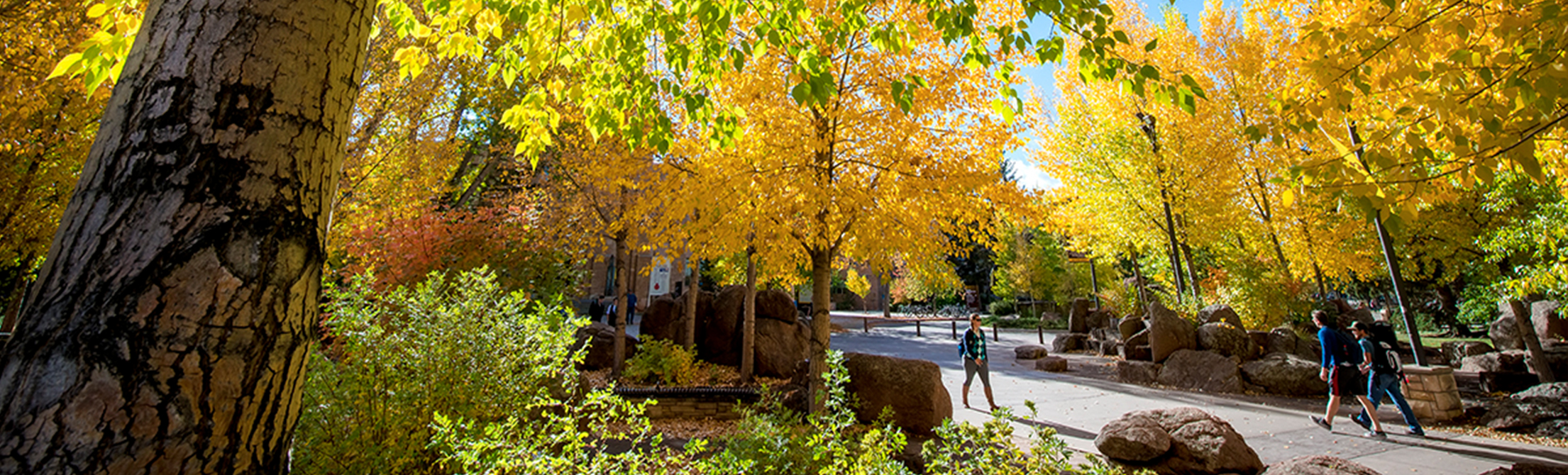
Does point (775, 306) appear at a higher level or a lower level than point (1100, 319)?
A: lower

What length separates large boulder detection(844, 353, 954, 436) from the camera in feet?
23.7

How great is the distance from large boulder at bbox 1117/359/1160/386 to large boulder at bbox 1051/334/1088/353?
630 cm

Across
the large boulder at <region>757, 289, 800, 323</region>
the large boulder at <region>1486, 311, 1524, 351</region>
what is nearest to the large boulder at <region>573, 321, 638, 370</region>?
the large boulder at <region>757, 289, 800, 323</region>

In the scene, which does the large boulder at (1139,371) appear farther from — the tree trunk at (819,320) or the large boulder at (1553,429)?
the tree trunk at (819,320)

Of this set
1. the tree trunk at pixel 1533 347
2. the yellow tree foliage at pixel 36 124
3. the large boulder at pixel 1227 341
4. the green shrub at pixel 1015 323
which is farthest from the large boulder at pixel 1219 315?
the green shrub at pixel 1015 323

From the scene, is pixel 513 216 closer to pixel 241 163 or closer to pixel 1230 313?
→ pixel 241 163

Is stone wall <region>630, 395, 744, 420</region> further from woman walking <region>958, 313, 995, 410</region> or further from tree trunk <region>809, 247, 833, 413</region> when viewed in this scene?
woman walking <region>958, 313, 995, 410</region>

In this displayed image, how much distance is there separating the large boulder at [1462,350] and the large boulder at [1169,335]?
7473 mm

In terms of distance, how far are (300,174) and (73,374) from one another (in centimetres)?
52

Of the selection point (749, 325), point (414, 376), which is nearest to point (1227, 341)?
point (749, 325)

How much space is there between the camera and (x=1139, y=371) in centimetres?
1210

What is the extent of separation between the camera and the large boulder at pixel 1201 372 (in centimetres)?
1070

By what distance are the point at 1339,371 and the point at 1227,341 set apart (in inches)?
169

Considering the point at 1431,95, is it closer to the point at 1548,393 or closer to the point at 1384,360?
the point at 1384,360
